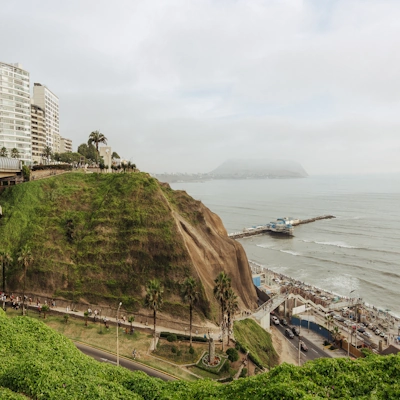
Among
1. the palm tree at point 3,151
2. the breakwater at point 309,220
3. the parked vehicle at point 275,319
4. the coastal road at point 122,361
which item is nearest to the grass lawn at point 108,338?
the coastal road at point 122,361

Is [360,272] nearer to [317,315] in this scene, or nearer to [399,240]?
[317,315]

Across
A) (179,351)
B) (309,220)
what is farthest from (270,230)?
(179,351)

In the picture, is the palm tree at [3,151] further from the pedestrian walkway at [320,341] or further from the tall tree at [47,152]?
the pedestrian walkway at [320,341]

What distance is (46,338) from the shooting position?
981 inches

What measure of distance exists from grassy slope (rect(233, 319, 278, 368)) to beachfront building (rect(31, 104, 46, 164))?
357 ft

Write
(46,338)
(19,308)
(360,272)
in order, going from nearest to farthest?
1. (46,338)
2. (19,308)
3. (360,272)

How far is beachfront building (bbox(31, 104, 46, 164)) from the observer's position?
4985 inches

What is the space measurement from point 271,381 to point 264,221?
166 meters

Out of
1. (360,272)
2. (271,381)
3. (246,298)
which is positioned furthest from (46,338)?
(360,272)

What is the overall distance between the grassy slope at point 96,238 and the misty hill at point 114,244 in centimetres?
16

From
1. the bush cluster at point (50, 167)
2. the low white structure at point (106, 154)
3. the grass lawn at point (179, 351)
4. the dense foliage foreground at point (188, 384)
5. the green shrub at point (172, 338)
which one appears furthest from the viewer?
the low white structure at point (106, 154)

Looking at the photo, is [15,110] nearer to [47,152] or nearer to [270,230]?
[47,152]

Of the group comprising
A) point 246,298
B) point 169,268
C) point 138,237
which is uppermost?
point 138,237

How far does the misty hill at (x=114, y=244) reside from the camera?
49344 millimetres
